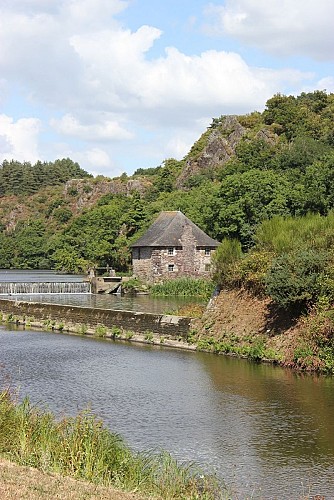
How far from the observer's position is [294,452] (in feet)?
45.2

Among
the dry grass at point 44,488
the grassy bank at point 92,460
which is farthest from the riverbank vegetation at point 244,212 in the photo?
the dry grass at point 44,488

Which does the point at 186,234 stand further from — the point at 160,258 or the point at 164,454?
the point at 164,454

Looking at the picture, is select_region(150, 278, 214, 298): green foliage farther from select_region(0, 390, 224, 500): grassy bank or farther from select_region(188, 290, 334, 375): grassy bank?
select_region(0, 390, 224, 500): grassy bank

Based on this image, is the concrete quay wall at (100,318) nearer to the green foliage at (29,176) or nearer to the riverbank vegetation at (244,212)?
the riverbank vegetation at (244,212)

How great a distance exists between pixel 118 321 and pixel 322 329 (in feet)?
37.8

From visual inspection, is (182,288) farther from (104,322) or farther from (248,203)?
(104,322)

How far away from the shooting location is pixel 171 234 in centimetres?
6094

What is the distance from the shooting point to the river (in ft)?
42.2

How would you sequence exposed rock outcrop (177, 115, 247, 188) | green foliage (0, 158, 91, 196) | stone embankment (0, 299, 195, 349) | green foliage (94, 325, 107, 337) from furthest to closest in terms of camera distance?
1. green foliage (0, 158, 91, 196)
2. exposed rock outcrop (177, 115, 247, 188)
3. green foliage (94, 325, 107, 337)
4. stone embankment (0, 299, 195, 349)

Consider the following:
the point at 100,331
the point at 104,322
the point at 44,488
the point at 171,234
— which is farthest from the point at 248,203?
the point at 44,488

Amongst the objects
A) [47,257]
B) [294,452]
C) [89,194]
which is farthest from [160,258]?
[89,194]

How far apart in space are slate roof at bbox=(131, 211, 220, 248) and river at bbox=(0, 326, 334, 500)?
32.8 m

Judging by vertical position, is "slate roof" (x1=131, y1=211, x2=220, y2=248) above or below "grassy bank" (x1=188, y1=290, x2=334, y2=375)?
above

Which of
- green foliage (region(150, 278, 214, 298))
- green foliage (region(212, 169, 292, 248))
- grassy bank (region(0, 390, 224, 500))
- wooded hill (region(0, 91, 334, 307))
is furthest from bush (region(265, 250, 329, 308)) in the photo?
green foliage (region(212, 169, 292, 248))
